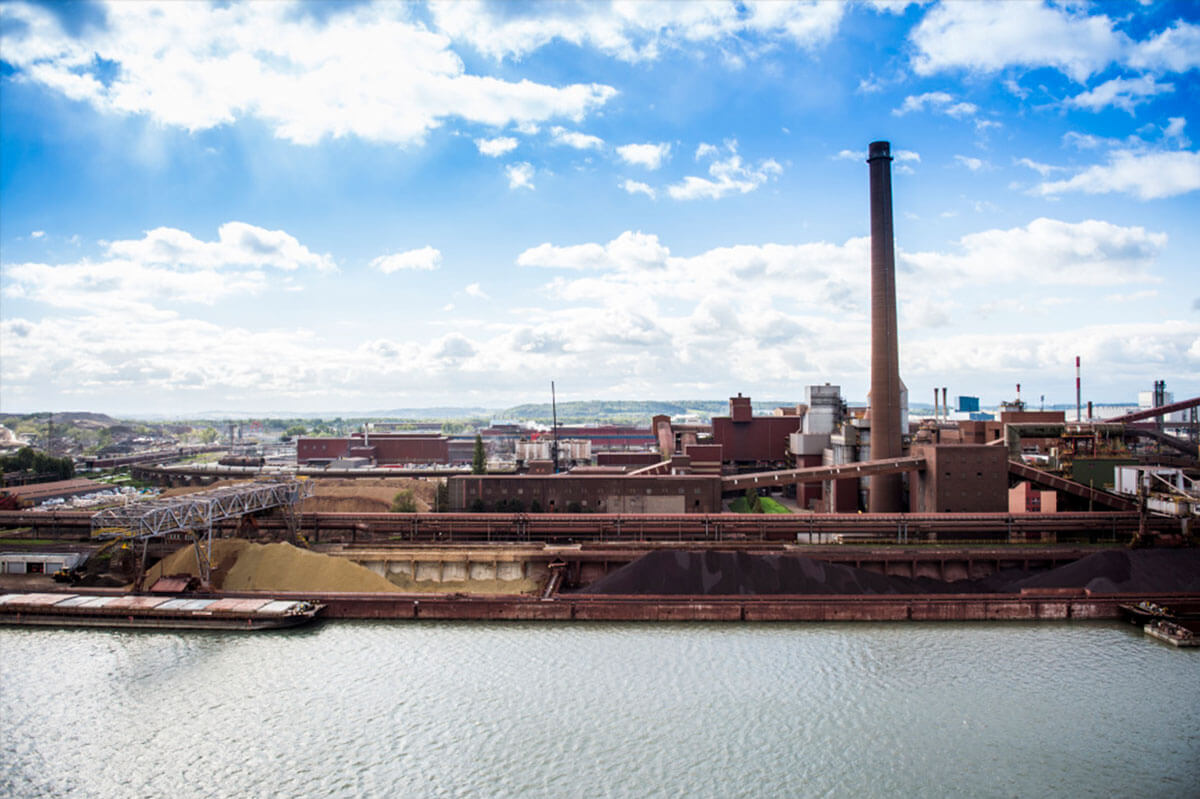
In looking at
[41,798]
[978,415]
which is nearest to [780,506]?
[41,798]

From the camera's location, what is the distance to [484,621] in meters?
24.4

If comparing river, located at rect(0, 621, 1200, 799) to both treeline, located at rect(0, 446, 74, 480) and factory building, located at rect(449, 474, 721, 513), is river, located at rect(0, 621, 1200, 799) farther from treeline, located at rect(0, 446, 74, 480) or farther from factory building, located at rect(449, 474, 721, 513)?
treeline, located at rect(0, 446, 74, 480)

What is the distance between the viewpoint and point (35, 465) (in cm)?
6341

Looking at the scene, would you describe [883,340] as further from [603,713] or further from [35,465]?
[35,465]

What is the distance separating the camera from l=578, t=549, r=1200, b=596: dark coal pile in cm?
2531

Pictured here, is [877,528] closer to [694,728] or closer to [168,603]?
[694,728]

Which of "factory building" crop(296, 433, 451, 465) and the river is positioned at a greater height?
"factory building" crop(296, 433, 451, 465)

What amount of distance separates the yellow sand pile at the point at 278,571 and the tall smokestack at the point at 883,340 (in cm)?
2678

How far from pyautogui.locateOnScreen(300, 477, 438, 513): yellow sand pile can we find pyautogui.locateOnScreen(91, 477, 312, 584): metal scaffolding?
36.2 ft

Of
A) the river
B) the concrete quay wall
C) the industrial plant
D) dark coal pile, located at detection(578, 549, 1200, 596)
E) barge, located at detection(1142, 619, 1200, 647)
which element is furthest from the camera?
dark coal pile, located at detection(578, 549, 1200, 596)

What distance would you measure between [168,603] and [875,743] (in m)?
22.8

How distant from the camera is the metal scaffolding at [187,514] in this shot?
2491 centimetres

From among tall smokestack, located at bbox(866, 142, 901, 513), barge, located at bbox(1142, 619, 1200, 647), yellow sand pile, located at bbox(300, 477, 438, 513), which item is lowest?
barge, located at bbox(1142, 619, 1200, 647)

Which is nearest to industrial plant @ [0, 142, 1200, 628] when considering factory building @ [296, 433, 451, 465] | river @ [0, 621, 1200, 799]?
river @ [0, 621, 1200, 799]
